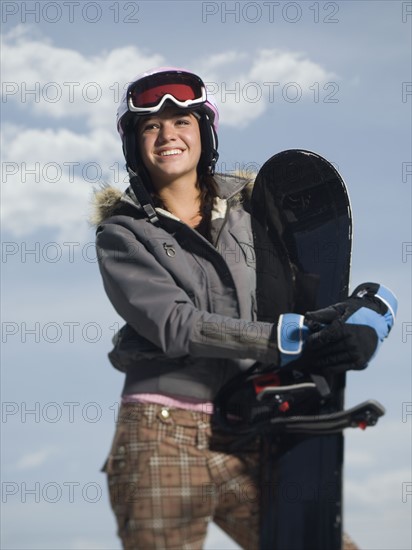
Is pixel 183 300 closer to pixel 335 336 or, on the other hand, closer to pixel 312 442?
pixel 335 336

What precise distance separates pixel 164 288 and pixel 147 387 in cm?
39

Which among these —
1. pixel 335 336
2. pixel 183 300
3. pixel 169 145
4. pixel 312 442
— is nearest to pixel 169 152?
pixel 169 145

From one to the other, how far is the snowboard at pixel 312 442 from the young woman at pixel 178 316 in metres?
0.07

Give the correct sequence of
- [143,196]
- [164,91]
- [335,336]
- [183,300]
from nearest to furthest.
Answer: [335,336] < [183,300] < [143,196] < [164,91]

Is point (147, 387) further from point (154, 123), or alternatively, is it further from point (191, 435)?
point (154, 123)

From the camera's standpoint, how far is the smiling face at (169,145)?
148 inches

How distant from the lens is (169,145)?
377 centimetres

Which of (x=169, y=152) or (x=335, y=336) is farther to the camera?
(x=169, y=152)

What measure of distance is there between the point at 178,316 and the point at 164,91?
3.52 ft

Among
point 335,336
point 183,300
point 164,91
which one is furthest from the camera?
point 164,91

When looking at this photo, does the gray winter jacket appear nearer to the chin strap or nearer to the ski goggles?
the chin strap

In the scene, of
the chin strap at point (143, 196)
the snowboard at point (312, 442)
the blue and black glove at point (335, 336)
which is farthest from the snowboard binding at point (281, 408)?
the chin strap at point (143, 196)

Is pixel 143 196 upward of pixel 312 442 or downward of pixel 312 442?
upward

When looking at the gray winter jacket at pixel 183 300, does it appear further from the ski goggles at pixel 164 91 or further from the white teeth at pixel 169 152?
the ski goggles at pixel 164 91
